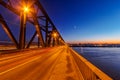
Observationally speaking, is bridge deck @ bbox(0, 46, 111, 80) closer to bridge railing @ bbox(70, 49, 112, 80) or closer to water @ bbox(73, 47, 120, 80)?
bridge railing @ bbox(70, 49, 112, 80)

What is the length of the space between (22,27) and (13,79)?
1431cm

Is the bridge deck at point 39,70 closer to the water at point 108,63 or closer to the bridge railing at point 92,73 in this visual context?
the bridge railing at point 92,73

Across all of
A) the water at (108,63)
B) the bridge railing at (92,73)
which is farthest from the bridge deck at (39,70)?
the water at (108,63)

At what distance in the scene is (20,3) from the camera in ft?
74.1

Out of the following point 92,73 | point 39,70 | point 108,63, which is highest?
point 92,73

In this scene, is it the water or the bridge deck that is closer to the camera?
the bridge deck

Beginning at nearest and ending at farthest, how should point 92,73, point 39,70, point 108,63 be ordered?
1. point 92,73
2. point 39,70
3. point 108,63

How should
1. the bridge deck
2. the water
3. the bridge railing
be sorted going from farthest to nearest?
the water → the bridge deck → the bridge railing

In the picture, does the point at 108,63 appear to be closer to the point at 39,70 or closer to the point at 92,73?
the point at 39,70

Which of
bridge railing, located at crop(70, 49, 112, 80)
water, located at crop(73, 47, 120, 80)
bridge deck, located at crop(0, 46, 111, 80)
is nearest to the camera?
bridge railing, located at crop(70, 49, 112, 80)

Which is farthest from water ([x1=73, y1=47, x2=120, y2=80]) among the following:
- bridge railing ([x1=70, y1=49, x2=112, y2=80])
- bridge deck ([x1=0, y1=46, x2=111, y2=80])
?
bridge railing ([x1=70, y1=49, x2=112, y2=80])

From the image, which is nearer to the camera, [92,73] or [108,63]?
[92,73]

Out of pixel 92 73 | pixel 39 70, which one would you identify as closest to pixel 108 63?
pixel 39 70

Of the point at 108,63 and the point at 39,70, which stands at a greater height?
the point at 39,70
